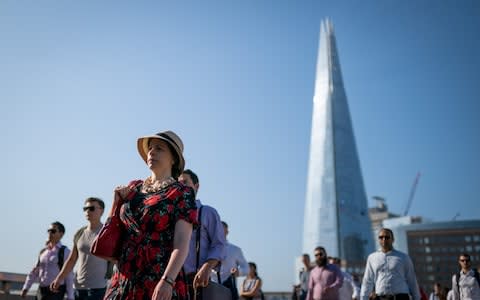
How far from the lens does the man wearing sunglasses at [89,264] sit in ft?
19.8

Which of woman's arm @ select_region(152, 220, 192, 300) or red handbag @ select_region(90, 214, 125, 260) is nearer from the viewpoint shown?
woman's arm @ select_region(152, 220, 192, 300)

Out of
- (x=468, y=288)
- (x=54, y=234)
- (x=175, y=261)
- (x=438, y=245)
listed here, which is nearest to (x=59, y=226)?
(x=54, y=234)

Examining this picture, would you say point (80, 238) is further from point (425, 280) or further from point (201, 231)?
point (425, 280)

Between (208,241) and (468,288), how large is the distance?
7479 millimetres

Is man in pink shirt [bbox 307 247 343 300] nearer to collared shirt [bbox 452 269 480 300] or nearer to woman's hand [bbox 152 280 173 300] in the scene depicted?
collared shirt [bbox 452 269 480 300]

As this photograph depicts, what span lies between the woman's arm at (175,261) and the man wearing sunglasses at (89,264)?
3.63 m

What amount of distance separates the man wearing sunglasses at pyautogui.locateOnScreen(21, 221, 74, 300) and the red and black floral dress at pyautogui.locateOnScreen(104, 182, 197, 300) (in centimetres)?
447

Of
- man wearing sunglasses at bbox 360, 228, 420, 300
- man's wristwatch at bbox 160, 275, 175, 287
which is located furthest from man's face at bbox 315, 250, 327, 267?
man's wristwatch at bbox 160, 275, 175, 287

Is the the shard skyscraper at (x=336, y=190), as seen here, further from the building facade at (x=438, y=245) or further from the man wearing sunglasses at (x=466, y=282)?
the man wearing sunglasses at (x=466, y=282)

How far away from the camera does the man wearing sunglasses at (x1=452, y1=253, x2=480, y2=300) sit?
29.0 feet

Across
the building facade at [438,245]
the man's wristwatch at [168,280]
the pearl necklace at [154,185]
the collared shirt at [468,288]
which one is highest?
the building facade at [438,245]

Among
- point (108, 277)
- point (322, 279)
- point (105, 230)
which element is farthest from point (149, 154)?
point (322, 279)

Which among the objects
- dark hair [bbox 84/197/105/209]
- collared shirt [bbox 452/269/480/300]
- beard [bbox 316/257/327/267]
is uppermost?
dark hair [bbox 84/197/105/209]

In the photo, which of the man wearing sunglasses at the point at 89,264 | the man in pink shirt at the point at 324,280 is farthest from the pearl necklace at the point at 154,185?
the man in pink shirt at the point at 324,280
